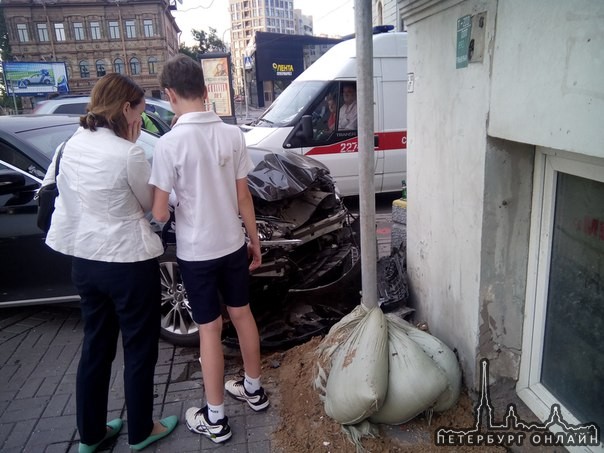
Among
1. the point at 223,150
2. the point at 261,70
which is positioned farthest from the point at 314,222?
the point at 261,70

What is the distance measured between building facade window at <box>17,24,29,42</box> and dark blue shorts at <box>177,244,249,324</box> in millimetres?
69471

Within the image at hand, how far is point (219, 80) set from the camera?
57.1ft

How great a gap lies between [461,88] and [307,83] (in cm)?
521

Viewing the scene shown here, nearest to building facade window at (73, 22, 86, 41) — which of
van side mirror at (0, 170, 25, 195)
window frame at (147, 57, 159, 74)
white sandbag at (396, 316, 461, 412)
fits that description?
window frame at (147, 57, 159, 74)

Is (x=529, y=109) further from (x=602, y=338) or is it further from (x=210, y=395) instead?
(x=210, y=395)

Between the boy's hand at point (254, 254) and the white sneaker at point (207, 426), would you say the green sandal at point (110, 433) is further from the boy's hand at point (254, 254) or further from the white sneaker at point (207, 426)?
the boy's hand at point (254, 254)

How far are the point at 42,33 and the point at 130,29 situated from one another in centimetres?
1076

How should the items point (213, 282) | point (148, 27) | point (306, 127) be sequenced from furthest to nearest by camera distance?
point (148, 27) → point (306, 127) → point (213, 282)

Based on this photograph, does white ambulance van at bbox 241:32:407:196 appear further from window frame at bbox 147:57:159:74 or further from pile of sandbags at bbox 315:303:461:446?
window frame at bbox 147:57:159:74

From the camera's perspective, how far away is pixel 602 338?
6.54 ft

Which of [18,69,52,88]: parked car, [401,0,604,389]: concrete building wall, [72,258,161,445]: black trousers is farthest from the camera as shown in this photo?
[18,69,52,88]: parked car

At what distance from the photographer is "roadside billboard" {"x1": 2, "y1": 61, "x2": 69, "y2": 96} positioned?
37219 millimetres

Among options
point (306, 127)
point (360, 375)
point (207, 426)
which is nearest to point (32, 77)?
point (306, 127)

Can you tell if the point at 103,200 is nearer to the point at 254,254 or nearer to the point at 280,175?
the point at 254,254
